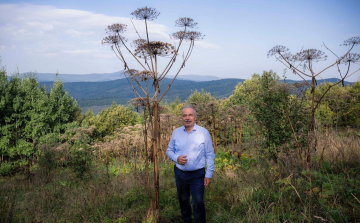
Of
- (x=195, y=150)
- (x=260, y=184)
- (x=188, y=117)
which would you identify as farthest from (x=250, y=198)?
(x=188, y=117)

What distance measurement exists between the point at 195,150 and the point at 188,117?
0.45m

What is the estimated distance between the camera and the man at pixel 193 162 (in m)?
2.93

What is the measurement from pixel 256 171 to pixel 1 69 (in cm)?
3437

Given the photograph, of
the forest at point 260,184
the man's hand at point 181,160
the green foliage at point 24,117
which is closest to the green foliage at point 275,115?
the forest at point 260,184

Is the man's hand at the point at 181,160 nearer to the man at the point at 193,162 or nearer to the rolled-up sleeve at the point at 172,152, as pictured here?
the man at the point at 193,162

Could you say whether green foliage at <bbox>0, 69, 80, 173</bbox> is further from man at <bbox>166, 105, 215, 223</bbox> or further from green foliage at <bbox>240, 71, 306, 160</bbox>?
man at <bbox>166, 105, 215, 223</bbox>

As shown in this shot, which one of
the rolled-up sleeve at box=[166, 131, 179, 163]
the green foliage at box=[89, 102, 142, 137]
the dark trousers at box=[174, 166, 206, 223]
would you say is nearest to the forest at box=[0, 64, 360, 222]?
the rolled-up sleeve at box=[166, 131, 179, 163]

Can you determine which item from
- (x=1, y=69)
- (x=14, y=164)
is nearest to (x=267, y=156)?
(x=14, y=164)

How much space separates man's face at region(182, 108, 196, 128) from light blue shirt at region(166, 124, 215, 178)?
0.09 metres

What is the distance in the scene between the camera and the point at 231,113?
9.37m

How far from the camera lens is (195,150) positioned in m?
2.97

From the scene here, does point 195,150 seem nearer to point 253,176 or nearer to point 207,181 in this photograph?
point 207,181

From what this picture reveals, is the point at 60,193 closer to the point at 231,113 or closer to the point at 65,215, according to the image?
the point at 65,215

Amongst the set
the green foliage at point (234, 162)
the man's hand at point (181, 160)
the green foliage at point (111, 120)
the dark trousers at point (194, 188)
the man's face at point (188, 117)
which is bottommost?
the green foliage at point (111, 120)
